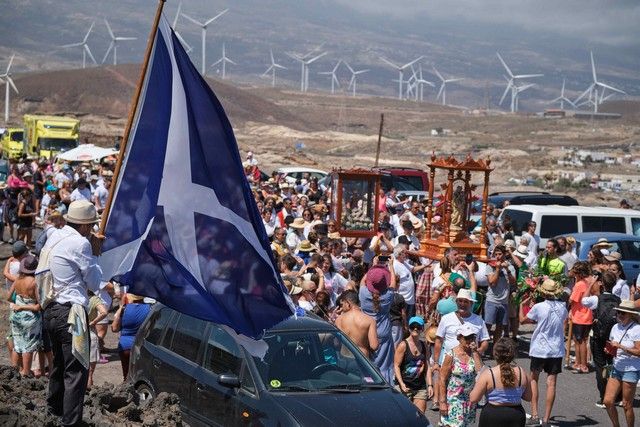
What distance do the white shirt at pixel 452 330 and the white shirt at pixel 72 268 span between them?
3.96 m

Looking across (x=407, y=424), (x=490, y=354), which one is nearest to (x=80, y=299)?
(x=407, y=424)

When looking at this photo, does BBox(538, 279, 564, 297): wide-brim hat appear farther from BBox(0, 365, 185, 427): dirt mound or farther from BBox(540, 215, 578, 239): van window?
BBox(540, 215, 578, 239): van window

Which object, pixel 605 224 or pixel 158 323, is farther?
pixel 605 224

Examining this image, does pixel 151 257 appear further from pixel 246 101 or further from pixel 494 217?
pixel 246 101

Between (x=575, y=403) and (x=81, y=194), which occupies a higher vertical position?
(x=81, y=194)

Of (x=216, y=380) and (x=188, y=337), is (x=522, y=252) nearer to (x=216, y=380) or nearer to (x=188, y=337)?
(x=188, y=337)

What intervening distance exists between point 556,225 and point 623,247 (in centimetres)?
247

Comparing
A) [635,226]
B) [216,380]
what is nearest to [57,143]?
[635,226]

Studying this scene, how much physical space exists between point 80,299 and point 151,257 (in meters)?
0.59

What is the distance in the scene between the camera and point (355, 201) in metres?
20.2

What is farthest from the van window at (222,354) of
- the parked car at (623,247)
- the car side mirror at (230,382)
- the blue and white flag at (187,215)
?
the parked car at (623,247)

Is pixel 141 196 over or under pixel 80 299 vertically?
over

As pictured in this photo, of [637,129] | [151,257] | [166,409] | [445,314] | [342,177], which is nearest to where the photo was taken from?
[151,257]

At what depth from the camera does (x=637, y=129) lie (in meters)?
108
